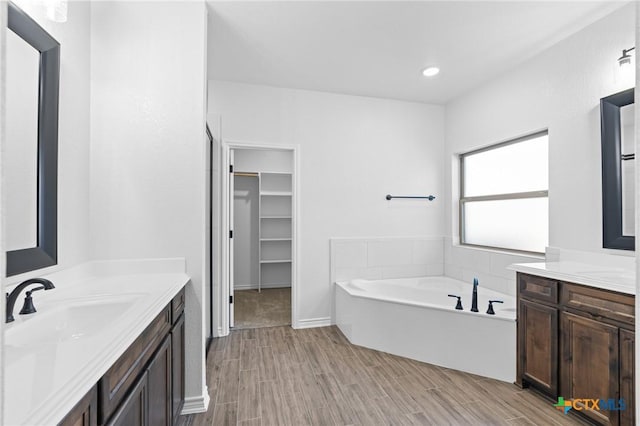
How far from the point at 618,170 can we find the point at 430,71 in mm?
1675

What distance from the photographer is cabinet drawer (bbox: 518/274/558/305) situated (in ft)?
6.26

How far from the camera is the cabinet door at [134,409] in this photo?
0.94 m

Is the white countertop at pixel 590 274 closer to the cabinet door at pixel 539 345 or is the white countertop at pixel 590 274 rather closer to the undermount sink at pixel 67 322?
the cabinet door at pixel 539 345

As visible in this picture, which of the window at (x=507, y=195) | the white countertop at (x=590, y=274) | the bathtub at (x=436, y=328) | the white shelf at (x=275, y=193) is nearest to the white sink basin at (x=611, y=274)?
the white countertop at (x=590, y=274)

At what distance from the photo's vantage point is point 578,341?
176 centimetres

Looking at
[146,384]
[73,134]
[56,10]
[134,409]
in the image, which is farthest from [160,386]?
[56,10]

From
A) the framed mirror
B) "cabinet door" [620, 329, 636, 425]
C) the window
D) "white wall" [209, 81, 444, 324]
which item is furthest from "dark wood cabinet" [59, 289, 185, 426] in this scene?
the window

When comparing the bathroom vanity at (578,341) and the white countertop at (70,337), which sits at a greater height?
the white countertop at (70,337)

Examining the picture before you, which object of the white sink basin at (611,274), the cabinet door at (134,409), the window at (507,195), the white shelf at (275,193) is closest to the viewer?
the cabinet door at (134,409)

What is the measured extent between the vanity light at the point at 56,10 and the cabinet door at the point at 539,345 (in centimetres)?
308

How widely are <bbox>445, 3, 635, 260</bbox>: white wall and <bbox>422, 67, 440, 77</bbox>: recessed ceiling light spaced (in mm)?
670

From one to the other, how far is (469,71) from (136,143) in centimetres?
294

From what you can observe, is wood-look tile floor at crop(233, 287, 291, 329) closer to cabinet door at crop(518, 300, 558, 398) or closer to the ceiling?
cabinet door at crop(518, 300, 558, 398)

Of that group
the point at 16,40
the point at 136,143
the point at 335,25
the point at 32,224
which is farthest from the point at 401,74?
the point at 32,224
